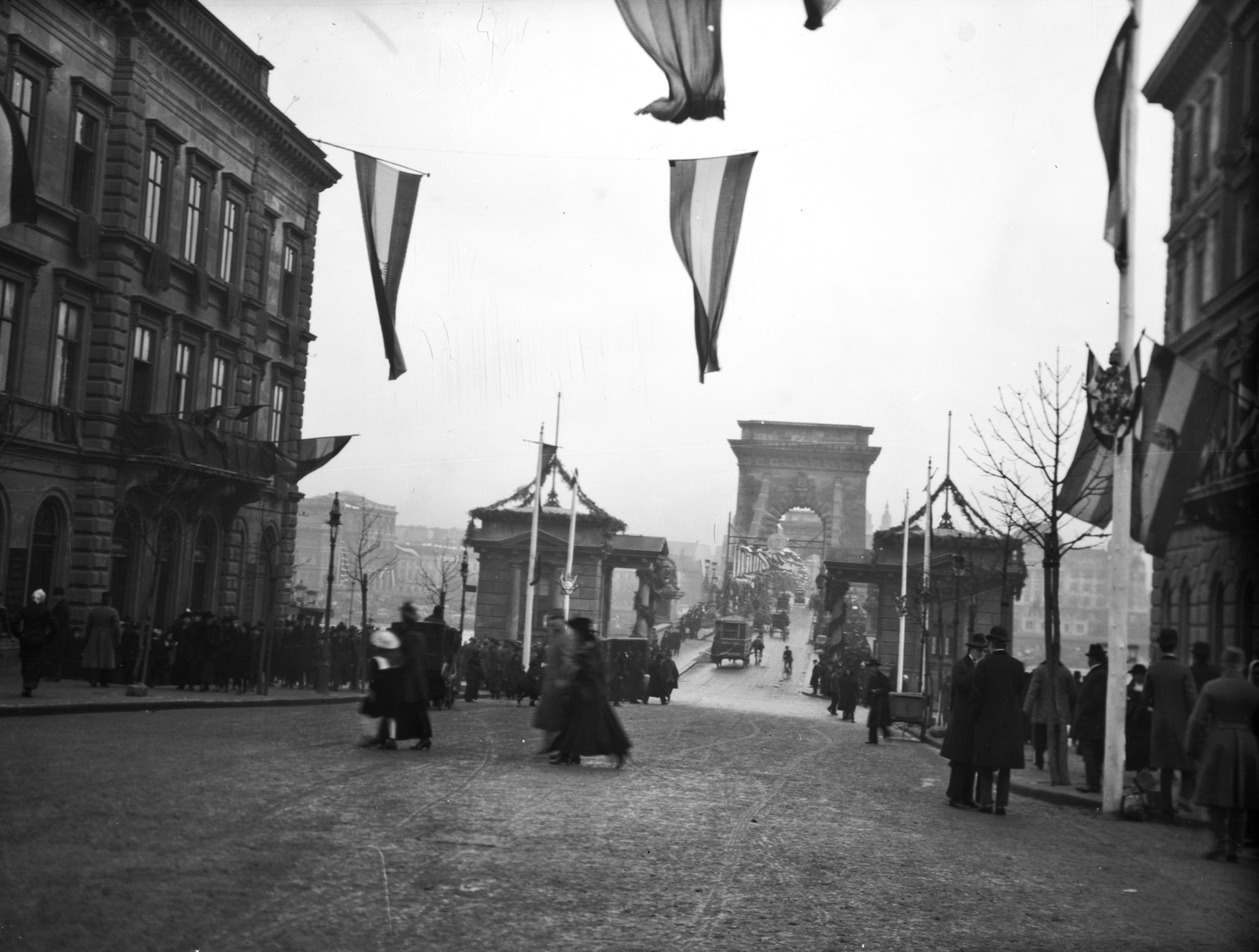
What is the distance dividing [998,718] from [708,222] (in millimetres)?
7025

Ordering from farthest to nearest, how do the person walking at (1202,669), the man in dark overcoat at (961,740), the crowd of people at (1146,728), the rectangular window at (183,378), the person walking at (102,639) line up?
the rectangular window at (183,378) < the person walking at (102,639) < the person walking at (1202,669) < the man in dark overcoat at (961,740) < the crowd of people at (1146,728)

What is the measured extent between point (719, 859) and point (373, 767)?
5.59m

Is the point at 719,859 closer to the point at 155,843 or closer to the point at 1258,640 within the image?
the point at 155,843

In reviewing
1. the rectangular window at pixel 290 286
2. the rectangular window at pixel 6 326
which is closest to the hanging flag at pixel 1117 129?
the rectangular window at pixel 6 326

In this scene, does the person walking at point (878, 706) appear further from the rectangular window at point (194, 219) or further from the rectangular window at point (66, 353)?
the rectangular window at point (194, 219)

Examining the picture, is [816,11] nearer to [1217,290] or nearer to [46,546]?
[46,546]

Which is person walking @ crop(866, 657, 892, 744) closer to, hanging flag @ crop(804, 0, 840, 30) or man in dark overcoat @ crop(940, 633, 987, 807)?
man in dark overcoat @ crop(940, 633, 987, 807)

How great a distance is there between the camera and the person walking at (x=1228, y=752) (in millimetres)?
11922

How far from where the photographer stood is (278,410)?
4188 centimetres

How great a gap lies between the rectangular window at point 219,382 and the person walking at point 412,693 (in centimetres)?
2023

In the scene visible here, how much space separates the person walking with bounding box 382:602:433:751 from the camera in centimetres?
1748

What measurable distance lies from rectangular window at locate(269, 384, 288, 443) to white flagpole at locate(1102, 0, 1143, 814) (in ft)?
96.5

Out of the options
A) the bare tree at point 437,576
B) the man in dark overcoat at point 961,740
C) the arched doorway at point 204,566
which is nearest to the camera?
the man in dark overcoat at point 961,740

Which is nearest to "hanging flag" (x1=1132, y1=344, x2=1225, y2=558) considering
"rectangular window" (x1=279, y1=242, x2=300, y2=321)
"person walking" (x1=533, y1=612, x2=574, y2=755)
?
"person walking" (x1=533, y1=612, x2=574, y2=755)
